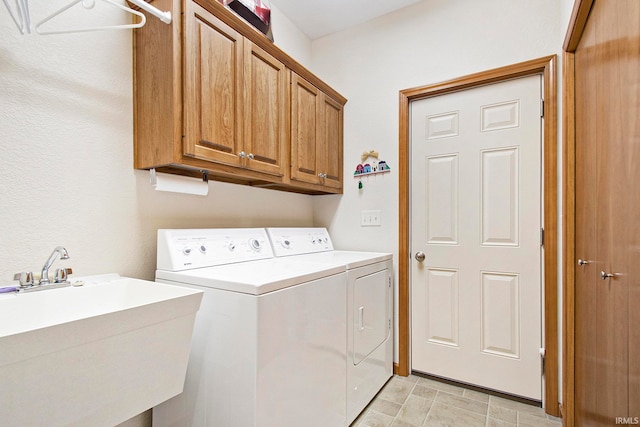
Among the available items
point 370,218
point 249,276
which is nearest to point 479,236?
point 370,218

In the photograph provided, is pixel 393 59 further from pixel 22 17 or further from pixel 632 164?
pixel 22 17

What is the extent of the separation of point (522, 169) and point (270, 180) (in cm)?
161

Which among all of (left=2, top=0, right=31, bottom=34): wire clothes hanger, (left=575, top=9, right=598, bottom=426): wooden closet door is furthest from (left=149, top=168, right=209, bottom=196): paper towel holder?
(left=575, top=9, right=598, bottom=426): wooden closet door

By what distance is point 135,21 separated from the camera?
1.46 meters

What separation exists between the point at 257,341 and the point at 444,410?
144 centimetres

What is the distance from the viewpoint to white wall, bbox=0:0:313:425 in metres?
1.11

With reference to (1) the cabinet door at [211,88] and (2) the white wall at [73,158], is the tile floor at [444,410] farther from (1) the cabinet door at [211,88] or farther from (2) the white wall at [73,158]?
(1) the cabinet door at [211,88]

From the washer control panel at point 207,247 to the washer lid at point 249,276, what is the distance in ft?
0.15

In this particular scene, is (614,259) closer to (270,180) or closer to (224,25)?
(270,180)

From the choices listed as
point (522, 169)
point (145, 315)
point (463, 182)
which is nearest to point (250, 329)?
point (145, 315)

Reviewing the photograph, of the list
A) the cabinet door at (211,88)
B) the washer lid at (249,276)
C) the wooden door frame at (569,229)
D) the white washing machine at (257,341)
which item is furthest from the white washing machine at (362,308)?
the wooden door frame at (569,229)

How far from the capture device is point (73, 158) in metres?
1.26

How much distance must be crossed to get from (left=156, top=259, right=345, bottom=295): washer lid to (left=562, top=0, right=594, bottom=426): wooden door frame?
4.14 ft

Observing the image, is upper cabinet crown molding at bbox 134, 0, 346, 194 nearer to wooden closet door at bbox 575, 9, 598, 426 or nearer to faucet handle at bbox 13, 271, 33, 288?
faucet handle at bbox 13, 271, 33, 288
